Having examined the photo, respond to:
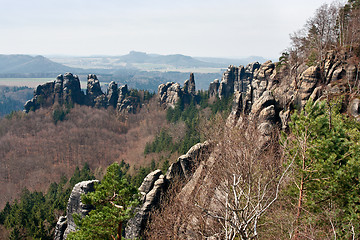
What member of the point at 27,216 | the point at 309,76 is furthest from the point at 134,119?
the point at 309,76

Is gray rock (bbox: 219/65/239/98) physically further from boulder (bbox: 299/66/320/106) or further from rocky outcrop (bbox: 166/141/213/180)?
rocky outcrop (bbox: 166/141/213/180)

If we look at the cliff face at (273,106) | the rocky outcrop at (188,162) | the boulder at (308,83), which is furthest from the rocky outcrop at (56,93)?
the boulder at (308,83)

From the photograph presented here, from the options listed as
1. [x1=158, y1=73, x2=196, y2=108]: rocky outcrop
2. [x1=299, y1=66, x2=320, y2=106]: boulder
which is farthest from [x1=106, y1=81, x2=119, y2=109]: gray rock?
[x1=299, y1=66, x2=320, y2=106]: boulder

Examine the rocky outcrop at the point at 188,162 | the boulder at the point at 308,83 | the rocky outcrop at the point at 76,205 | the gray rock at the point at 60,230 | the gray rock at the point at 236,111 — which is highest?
the boulder at the point at 308,83

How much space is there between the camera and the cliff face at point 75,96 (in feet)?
316

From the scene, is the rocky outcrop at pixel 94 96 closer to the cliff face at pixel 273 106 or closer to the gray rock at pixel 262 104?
the cliff face at pixel 273 106

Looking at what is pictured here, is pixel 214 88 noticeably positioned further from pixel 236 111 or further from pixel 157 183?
pixel 157 183

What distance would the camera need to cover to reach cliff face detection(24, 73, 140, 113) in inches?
3787

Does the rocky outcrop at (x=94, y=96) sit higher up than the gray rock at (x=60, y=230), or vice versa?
the rocky outcrop at (x=94, y=96)

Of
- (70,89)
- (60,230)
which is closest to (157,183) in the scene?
(60,230)

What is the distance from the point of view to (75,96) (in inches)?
3866

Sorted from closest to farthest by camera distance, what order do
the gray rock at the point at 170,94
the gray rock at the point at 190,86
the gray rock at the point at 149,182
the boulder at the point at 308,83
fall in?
the gray rock at the point at 149,182 → the boulder at the point at 308,83 → the gray rock at the point at 170,94 → the gray rock at the point at 190,86

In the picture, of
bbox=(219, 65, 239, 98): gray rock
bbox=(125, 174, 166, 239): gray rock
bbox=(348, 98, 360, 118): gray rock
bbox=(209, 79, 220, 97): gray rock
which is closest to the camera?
bbox=(125, 174, 166, 239): gray rock

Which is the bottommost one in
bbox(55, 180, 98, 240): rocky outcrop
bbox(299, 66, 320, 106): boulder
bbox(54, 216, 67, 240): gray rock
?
bbox(54, 216, 67, 240): gray rock
